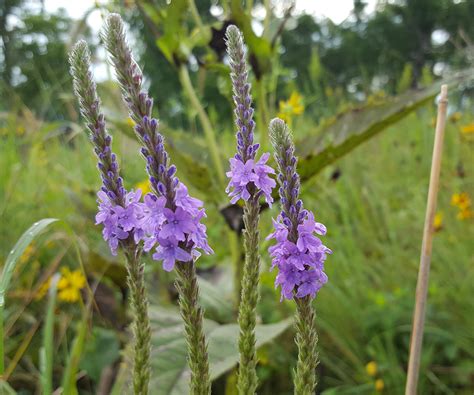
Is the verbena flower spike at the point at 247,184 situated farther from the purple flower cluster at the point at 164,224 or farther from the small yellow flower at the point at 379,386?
the small yellow flower at the point at 379,386

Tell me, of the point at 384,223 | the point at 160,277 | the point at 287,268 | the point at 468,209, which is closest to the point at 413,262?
the point at 468,209

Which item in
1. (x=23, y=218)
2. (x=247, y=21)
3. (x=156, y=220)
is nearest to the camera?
(x=156, y=220)

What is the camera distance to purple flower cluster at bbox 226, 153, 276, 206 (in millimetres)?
595

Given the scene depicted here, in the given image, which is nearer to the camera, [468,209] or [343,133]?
[343,133]

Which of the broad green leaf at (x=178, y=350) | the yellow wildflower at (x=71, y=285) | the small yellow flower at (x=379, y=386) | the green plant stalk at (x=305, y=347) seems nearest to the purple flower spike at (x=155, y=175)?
the green plant stalk at (x=305, y=347)

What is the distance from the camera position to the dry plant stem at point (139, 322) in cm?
64

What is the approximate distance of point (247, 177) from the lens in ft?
1.95

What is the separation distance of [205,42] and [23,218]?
4.63ft

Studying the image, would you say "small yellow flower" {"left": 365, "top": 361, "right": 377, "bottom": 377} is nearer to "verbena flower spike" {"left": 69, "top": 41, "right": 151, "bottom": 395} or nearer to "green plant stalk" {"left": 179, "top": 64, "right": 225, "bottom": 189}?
"green plant stalk" {"left": 179, "top": 64, "right": 225, "bottom": 189}

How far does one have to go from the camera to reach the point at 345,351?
74.5 inches

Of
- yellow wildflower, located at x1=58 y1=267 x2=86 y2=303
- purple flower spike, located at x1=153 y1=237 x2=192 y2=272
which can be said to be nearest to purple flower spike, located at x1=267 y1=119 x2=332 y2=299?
purple flower spike, located at x1=153 y1=237 x2=192 y2=272

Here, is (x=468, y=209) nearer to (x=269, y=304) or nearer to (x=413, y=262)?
(x=413, y=262)

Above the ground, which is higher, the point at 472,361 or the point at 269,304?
the point at 269,304

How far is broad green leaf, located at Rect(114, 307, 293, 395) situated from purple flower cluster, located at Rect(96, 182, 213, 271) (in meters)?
0.58
